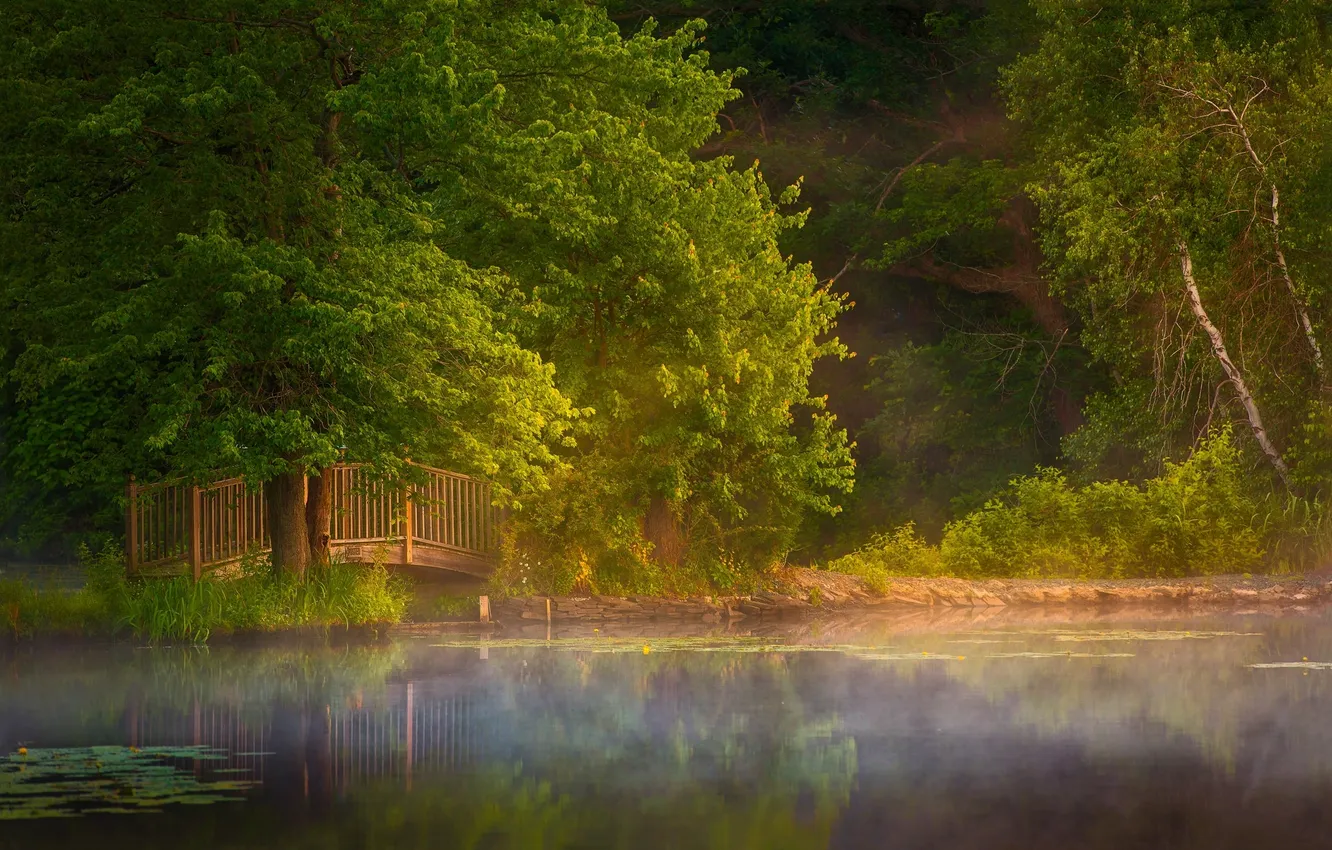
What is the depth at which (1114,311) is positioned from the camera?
112 ft

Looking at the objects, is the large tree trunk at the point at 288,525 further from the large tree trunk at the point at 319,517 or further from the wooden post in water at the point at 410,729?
the wooden post in water at the point at 410,729

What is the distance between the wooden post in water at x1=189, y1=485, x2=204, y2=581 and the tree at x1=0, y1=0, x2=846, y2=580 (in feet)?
2.20

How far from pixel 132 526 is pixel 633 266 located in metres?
7.72

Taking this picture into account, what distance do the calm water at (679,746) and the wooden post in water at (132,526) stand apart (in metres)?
3.07

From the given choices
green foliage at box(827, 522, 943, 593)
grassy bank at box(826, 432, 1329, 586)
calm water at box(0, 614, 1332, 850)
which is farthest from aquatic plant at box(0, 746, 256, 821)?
green foliage at box(827, 522, 943, 593)

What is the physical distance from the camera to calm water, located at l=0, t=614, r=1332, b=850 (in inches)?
391

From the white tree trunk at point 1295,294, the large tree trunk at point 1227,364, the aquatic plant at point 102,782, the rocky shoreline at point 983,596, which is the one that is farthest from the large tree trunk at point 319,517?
the white tree trunk at point 1295,294

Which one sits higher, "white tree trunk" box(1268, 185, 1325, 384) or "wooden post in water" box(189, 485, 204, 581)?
"white tree trunk" box(1268, 185, 1325, 384)

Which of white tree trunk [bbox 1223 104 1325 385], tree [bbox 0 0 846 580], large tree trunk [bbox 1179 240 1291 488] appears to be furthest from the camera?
large tree trunk [bbox 1179 240 1291 488]

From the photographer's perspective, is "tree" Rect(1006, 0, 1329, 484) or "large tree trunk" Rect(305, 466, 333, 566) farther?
"tree" Rect(1006, 0, 1329, 484)

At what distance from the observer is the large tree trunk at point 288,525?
23.9m

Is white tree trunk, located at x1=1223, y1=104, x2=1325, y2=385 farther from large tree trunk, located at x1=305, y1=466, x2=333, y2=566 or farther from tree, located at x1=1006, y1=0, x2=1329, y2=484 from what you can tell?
large tree trunk, located at x1=305, y1=466, x2=333, y2=566

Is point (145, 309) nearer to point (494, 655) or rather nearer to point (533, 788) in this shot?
point (494, 655)

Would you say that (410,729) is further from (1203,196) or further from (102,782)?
(1203,196)
